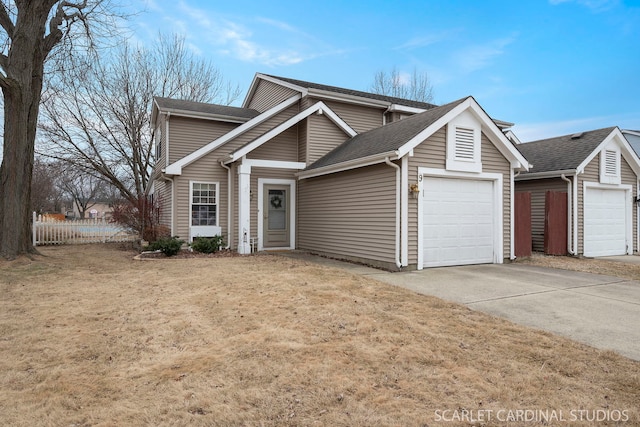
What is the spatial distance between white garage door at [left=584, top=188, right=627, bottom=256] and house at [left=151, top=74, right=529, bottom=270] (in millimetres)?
4331

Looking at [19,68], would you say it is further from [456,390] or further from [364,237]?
[456,390]

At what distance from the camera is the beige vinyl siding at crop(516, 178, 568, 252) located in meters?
12.9

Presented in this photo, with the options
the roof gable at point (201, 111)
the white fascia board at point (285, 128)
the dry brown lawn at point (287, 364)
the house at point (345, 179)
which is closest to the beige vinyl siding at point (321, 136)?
the house at point (345, 179)

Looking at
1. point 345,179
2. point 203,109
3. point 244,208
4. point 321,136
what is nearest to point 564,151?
point 345,179

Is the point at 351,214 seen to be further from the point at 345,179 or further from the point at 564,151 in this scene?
the point at 564,151

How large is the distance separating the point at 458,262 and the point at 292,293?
17.0ft

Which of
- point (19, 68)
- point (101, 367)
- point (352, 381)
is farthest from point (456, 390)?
point (19, 68)

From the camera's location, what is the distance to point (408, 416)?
2684 millimetres

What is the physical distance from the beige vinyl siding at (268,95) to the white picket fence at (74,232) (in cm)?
770

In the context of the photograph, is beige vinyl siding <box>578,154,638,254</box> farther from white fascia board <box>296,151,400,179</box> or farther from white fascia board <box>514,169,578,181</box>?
white fascia board <box>296,151,400,179</box>

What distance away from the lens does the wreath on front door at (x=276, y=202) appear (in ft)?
42.7

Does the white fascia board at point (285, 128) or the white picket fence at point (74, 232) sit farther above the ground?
the white fascia board at point (285, 128)

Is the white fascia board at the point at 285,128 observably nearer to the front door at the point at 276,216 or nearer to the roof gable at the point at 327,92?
the roof gable at the point at 327,92

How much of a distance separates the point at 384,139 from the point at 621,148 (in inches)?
356
